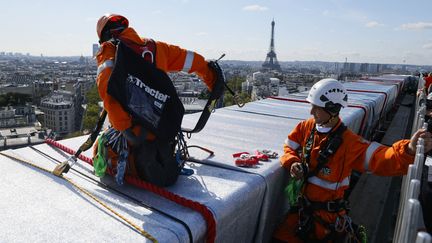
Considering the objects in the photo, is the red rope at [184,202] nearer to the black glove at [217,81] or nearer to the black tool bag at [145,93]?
the black tool bag at [145,93]

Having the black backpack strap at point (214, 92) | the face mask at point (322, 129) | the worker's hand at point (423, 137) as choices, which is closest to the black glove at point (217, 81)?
the black backpack strap at point (214, 92)

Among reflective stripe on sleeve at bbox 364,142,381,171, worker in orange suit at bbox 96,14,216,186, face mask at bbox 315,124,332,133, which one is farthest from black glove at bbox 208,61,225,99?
reflective stripe on sleeve at bbox 364,142,381,171

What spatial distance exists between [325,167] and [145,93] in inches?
78.1

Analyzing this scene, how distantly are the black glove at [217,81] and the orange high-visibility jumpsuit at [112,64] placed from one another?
0.24 ft

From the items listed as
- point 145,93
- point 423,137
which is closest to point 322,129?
point 423,137

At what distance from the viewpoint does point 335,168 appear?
355cm

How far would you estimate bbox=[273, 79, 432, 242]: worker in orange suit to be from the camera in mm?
3514

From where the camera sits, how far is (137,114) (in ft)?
9.62

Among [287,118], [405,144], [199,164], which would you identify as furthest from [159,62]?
[287,118]

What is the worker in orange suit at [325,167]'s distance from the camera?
138 inches

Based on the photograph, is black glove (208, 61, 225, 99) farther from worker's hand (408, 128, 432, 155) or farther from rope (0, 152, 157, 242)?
worker's hand (408, 128, 432, 155)

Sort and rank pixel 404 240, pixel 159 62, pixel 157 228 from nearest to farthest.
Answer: pixel 404 240 → pixel 157 228 → pixel 159 62

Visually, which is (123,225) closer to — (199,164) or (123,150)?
(123,150)

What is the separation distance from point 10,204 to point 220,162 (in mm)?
2099
